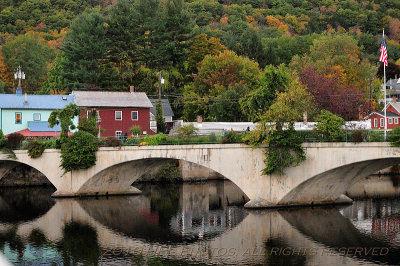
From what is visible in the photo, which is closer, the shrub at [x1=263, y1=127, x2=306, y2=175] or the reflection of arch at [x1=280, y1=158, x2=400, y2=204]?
the reflection of arch at [x1=280, y1=158, x2=400, y2=204]

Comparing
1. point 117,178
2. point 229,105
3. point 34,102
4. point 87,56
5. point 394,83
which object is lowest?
point 117,178

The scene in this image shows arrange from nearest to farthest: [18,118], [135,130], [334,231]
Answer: [334,231] < [135,130] < [18,118]

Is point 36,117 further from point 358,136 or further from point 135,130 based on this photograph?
point 358,136

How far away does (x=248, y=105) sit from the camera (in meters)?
48.0

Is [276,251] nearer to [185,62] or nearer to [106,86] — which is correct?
[106,86]

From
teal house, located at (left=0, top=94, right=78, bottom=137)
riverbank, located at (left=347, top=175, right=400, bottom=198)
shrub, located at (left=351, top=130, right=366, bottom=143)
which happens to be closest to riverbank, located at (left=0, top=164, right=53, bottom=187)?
teal house, located at (left=0, top=94, right=78, bottom=137)

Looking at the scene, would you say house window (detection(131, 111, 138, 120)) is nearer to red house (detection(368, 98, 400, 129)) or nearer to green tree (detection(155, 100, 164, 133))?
green tree (detection(155, 100, 164, 133))

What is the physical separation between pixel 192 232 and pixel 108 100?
34.5 metres

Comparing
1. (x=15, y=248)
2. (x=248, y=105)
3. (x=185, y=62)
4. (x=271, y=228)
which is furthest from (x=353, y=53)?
(x=15, y=248)

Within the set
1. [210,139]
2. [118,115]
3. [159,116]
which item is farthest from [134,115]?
[210,139]

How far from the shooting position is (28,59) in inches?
4616

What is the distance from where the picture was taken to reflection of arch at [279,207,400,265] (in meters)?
33.3

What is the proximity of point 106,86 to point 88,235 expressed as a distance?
49.5 metres

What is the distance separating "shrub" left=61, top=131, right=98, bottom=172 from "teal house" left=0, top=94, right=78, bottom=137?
1300cm
